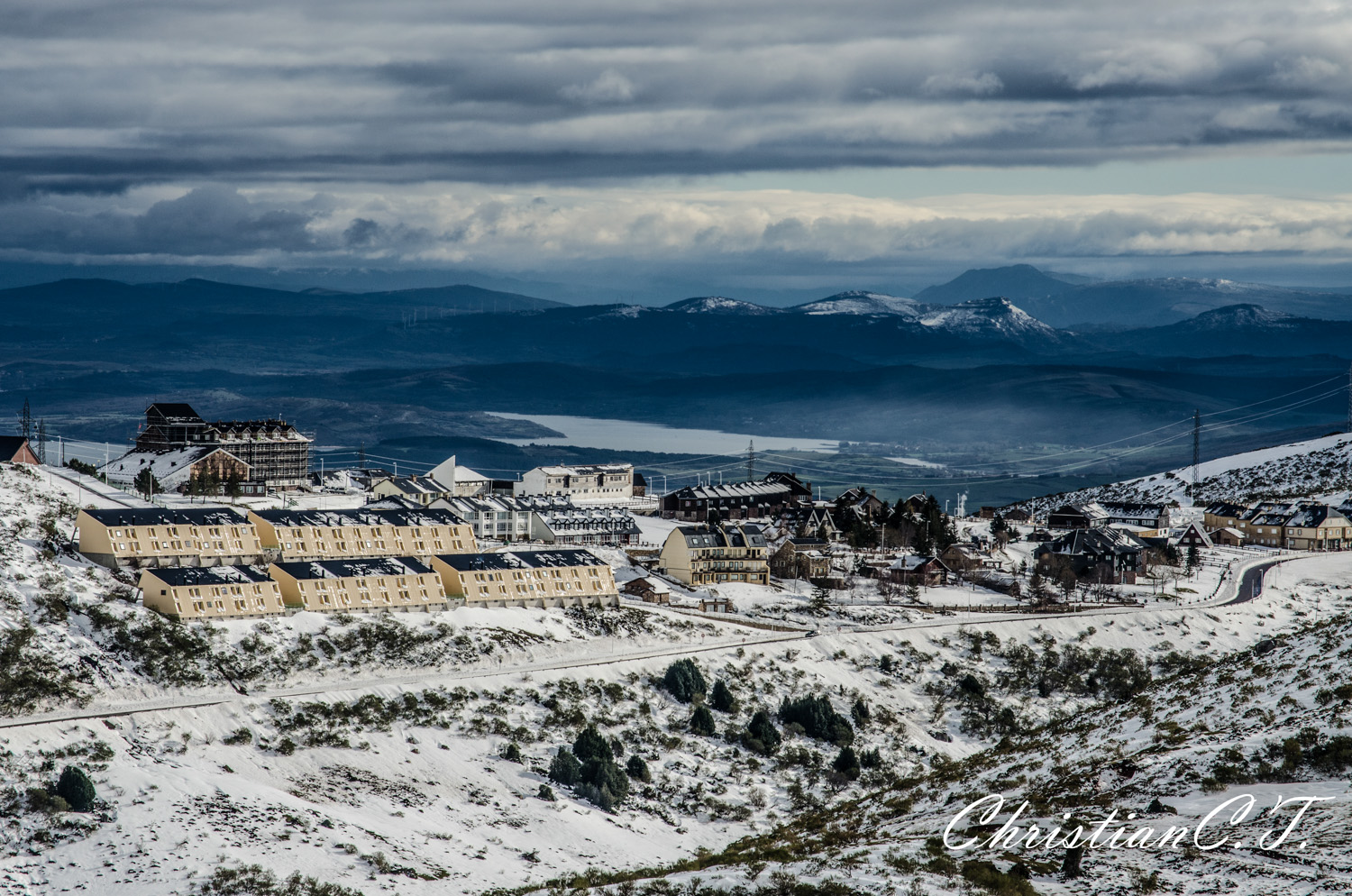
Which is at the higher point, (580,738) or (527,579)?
(527,579)

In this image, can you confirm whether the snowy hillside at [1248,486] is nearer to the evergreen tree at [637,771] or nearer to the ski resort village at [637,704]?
the ski resort village at [637,704]

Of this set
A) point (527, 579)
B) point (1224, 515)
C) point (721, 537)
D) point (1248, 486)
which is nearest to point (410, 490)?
point (721, 537)

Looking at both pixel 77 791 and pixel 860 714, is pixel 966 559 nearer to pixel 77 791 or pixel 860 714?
pixel 860 714

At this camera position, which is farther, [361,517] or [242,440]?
[242,440]

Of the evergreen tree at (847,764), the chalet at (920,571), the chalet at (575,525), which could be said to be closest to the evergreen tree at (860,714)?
the evergreen tree at (847,764)

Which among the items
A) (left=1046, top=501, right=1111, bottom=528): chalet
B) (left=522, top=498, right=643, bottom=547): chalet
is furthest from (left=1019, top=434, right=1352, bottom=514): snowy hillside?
(left=522, top=498, right=643, bottom=547): chalet
